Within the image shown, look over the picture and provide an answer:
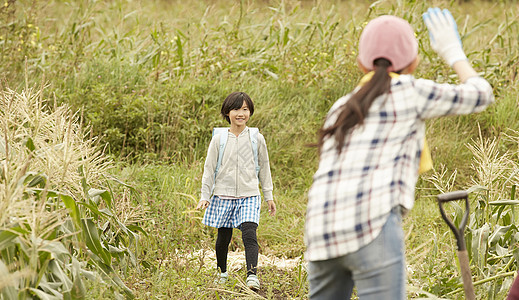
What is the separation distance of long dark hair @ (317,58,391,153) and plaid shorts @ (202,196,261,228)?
93.8 inches

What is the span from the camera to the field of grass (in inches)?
161

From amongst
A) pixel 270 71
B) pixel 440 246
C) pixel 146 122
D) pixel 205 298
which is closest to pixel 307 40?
pixel 270 71

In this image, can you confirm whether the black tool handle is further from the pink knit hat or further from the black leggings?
the black leggings

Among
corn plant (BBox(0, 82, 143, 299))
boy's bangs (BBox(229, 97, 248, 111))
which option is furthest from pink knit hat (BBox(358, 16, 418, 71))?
boy's bangs (BBox(229, 97, 248, 111))

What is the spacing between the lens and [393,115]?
2.37 meters

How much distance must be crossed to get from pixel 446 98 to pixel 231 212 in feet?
8.68

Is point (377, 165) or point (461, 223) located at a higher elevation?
point (377, 165)

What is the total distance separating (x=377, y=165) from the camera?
2371mm

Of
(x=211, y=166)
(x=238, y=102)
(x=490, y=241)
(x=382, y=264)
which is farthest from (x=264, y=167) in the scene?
(x=382, y=264)

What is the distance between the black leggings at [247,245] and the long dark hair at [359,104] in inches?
92.8

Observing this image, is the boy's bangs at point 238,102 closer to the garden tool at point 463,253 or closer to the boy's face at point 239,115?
the boy's face at point 239,115

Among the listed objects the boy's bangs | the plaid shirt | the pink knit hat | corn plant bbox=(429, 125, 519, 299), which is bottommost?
corn plant bbox=(429, 125, 519, 299)

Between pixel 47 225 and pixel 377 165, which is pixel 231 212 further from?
pixel 377 165

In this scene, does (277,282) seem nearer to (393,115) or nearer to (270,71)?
(393,115)
